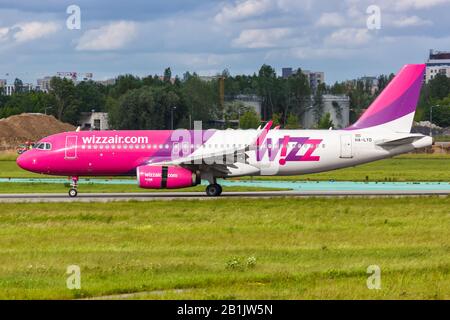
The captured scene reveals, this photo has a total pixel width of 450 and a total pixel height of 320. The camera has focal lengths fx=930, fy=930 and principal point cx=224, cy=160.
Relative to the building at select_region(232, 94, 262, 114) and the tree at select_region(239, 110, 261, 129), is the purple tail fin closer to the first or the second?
the tree at select_region(239, 110, 261, 129)

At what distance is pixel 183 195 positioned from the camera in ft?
160

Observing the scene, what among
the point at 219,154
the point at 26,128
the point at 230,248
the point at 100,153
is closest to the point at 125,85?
the point at 26,128

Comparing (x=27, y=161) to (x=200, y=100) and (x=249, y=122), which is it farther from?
(x=200, y=100)

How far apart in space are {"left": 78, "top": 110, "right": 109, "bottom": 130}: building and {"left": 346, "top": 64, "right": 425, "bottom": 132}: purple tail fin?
94.8 m

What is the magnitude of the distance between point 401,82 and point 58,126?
91679 millimetres

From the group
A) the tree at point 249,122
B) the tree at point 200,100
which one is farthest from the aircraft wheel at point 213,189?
the tree at point 200,100

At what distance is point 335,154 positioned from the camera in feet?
156

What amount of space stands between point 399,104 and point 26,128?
91.6 metres

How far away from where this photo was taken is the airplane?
4691 centimetres

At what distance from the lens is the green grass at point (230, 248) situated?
19828mm

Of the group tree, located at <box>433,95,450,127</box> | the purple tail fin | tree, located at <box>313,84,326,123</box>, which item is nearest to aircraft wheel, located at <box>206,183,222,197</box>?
the purple tail fin
